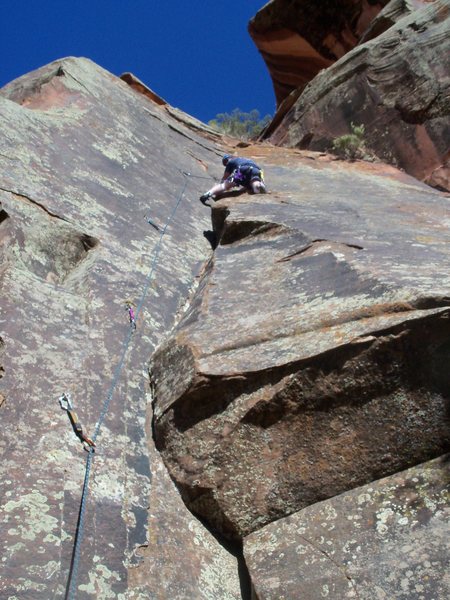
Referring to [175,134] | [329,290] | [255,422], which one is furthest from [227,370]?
[175,134]

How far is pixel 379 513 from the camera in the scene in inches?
142

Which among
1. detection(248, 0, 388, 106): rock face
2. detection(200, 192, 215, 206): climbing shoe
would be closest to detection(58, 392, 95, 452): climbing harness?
detection(200, 192, 215, 206): climbing shoe

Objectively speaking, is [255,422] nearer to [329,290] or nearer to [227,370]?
[227,370]

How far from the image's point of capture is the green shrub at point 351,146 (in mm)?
12375

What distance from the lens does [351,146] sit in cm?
1243

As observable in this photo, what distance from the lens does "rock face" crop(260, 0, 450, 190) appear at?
11695mm

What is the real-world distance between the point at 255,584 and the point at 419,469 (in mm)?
1090

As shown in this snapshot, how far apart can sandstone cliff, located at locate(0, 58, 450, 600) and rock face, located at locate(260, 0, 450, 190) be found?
19.8ft

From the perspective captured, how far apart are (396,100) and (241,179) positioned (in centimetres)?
497

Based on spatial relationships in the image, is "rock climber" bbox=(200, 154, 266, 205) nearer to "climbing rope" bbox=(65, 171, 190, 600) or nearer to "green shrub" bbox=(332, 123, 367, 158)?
"climbing rope" bbox=(65, 171, 190, 600)

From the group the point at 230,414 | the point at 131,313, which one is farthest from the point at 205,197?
the point at 230,414

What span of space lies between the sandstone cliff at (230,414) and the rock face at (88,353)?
0.5 inches

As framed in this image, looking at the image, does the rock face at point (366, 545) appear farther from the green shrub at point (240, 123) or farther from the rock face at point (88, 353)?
the green shrub at point (240, 123)

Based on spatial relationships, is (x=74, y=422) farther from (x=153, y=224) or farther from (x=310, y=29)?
(x=310, y=29)
